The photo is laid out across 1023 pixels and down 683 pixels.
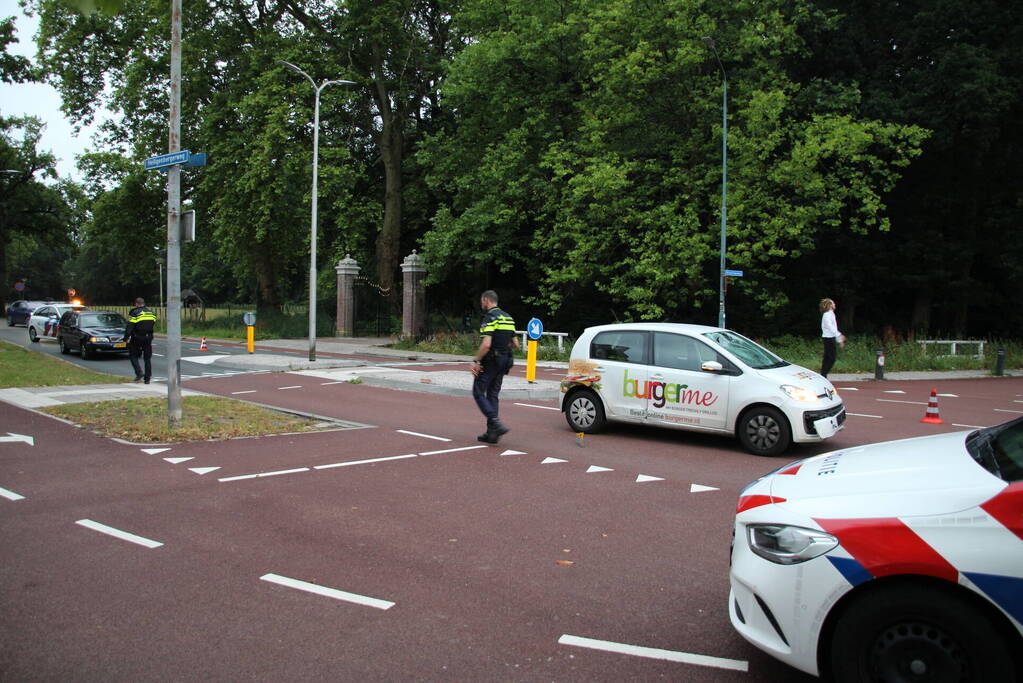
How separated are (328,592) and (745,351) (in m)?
6.60

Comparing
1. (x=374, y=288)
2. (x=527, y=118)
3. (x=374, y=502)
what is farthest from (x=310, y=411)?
(x=374, y=288)

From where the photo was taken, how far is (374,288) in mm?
35938

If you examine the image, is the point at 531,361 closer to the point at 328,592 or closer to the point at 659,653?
the point at 328,592

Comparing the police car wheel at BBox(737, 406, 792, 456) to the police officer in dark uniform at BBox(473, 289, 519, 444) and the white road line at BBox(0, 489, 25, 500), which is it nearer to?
the police officer in dark uniform at BBox(473, 289, 519, 444)

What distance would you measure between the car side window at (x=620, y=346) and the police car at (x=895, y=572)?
6.28 meters

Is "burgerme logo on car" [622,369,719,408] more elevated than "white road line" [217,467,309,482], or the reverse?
"burgerme logo on car" [622,369,719,408]

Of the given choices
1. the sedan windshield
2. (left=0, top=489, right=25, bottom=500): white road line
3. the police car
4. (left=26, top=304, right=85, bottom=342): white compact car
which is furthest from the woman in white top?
(left=26, top=304, right=85, bottom=342): white compact car

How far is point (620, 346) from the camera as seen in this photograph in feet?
32.7

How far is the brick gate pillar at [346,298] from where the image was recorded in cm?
3536

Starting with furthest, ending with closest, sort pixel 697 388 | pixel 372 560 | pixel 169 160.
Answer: pixel 169 160
pixel 697 388
pixel 372 560

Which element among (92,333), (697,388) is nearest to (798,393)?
(697,388)

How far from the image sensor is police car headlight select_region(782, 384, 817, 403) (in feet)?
28.1

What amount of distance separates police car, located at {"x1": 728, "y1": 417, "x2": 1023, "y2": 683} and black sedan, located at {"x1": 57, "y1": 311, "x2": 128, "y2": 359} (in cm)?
2354

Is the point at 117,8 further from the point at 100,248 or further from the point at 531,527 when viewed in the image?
the point at 100,248
